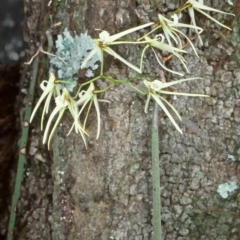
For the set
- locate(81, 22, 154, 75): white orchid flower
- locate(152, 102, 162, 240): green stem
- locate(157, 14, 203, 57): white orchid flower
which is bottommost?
locate(152, 102, 162, 240): green stem

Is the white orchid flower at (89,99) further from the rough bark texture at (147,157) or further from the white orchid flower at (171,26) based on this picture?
the white orchid flower at (171,26)

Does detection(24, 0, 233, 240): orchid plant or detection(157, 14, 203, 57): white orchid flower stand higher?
detection(157, 14, 203, 57): white orchid flower

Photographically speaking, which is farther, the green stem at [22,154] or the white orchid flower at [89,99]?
the green stem at [22,154]

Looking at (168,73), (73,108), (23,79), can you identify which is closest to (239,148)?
(168,73)

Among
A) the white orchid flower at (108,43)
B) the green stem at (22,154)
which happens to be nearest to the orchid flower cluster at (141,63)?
the white orchid flower at (108,43)

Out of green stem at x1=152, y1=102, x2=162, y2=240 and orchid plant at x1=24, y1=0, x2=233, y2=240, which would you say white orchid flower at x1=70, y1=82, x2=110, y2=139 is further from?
green stem at x1=152, y1=102, x2=162, y2=240

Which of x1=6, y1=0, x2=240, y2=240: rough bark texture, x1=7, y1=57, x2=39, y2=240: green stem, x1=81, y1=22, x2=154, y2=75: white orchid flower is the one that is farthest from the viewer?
x1=7, y1=57, x2=39, y2=240: green stem

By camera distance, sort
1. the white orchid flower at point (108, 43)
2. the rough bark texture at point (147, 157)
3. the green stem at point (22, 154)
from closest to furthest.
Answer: the white orchid flower at point (108, 43)
the rough bark texture at point (147, 157)
the green stem at point (22, 154)

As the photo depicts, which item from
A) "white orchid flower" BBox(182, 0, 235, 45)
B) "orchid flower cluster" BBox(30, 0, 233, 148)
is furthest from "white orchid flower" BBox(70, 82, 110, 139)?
"white orchid flower" BBox(182, 0, 235, 45)
